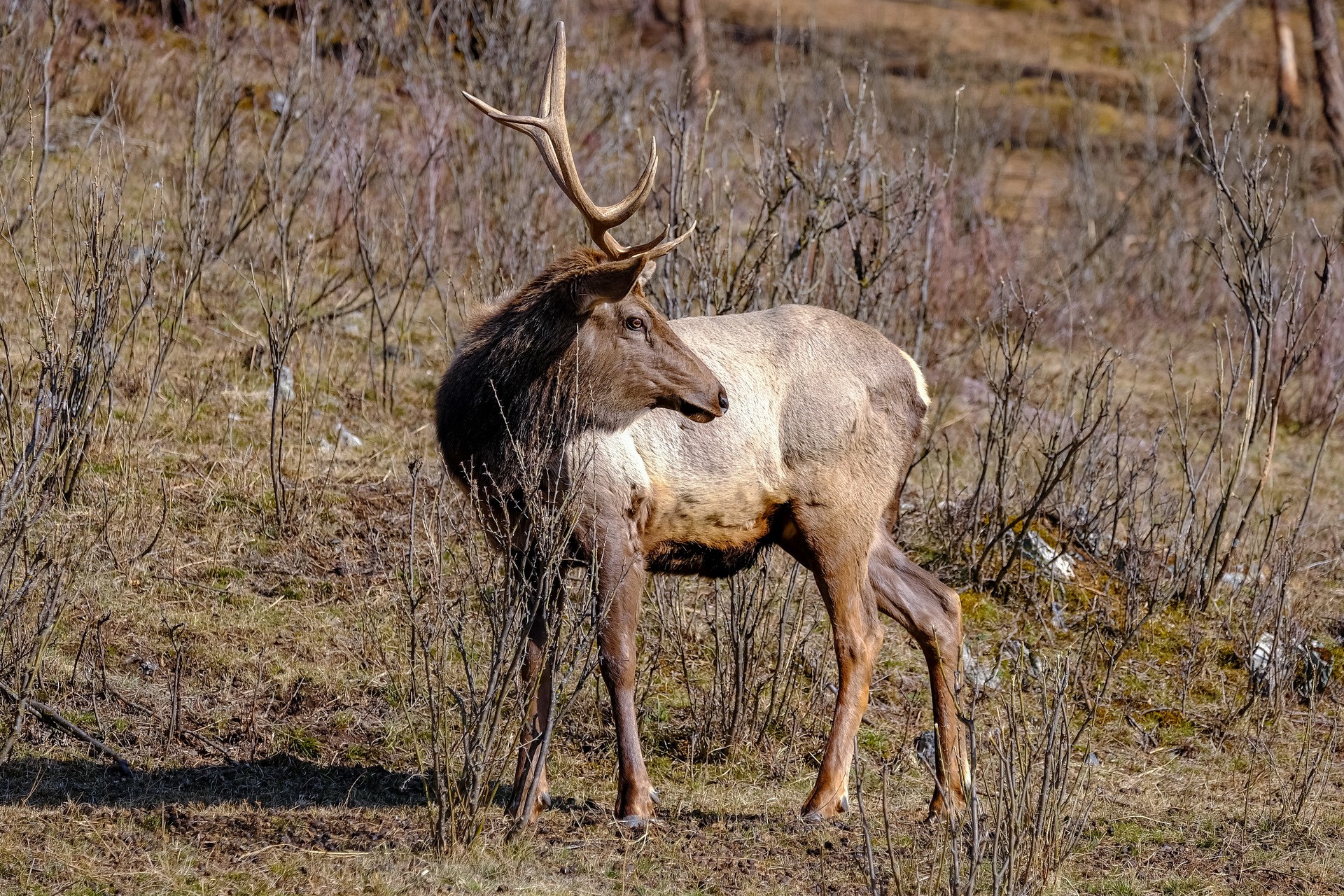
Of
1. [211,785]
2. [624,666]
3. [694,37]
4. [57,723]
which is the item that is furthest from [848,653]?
[694,37]

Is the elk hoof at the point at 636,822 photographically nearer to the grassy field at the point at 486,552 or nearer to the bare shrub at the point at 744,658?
the grassy field at the point at 486,552

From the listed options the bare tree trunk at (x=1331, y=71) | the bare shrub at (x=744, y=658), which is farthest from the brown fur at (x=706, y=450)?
the bare tree trunk at (x=1331, y=71)

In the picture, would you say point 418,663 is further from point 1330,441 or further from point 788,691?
point 1330,441

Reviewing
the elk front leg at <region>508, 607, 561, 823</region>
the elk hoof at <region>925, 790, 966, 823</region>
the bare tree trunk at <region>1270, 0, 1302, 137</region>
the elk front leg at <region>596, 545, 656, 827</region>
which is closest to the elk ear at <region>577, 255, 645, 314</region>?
the elk front leg at <region>596, 545, 656, 827</region>

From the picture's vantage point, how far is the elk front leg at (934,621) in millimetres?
5875

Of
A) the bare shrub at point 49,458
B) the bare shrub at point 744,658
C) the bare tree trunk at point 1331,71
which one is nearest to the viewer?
the bare shrub at point 49,458

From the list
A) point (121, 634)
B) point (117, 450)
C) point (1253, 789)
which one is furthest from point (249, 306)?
point (1253, 789)

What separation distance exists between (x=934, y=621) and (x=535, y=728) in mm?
1737

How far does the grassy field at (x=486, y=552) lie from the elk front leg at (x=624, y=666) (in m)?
0.18

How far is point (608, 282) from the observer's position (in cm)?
525

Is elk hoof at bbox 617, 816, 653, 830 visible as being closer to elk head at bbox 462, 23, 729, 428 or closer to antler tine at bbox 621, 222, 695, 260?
elk head at bbox 462, 23, 729, 428

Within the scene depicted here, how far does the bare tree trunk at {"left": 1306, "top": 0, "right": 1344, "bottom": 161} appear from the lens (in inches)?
682

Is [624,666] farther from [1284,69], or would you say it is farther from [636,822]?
[1284,69]

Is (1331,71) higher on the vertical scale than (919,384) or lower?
higher
